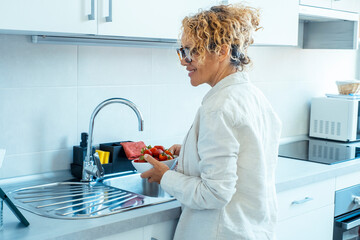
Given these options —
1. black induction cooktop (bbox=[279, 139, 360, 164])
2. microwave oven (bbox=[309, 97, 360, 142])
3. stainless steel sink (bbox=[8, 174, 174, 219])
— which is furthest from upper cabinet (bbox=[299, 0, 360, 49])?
stainless steel sink (bbox=[8, 174, 174, 219])

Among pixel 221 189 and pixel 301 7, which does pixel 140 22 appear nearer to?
pixel 221 189

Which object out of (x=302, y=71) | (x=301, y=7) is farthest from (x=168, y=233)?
(x=302, y=71)

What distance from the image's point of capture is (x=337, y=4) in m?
2.82

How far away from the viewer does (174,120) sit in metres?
2.47

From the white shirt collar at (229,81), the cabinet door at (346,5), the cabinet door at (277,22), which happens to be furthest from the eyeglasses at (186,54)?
the cabinet door at (346,5)

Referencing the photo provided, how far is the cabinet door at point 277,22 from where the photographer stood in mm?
2253

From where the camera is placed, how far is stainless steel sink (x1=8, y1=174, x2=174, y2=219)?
1.62 m

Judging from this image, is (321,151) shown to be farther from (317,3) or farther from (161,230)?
(161,230)

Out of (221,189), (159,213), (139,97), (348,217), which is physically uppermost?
(139,97)

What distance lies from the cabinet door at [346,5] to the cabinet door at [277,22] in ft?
1.63

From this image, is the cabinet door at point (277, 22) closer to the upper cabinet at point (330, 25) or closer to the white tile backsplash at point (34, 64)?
the upper cabinet at point (330, 25)

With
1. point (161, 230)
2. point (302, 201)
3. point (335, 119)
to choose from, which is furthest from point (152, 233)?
point (335, 119)

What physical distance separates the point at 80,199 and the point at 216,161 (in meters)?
0.59

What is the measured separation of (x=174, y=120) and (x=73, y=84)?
58 cm
